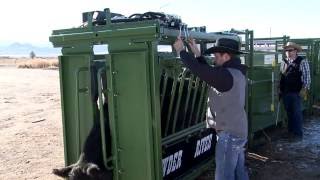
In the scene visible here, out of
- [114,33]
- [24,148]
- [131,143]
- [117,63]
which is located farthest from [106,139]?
[24,148]

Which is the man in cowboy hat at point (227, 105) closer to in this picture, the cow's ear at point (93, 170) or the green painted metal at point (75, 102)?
the green painted metal at point (75, 102)

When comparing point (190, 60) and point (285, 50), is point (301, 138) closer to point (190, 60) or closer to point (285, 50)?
point (285, 50)

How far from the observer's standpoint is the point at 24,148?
26.6ft

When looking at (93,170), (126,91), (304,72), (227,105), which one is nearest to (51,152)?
(93,170)

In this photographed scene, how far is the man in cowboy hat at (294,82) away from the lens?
827 centimetres

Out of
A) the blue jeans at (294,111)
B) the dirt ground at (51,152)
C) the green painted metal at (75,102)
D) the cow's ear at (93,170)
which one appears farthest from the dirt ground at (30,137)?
the blue jeans at (294,111)

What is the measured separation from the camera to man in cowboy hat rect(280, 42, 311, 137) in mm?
8273

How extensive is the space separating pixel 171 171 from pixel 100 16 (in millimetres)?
1818

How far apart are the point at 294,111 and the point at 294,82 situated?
1.77 feet

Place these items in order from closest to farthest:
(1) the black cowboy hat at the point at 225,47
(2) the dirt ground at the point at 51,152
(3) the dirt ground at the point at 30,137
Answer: (1) the black cowboy hat at the point at 225,47 → (2) the dirt ground at the point at 51,152 → (3) the dirt ground at the point at 30,137

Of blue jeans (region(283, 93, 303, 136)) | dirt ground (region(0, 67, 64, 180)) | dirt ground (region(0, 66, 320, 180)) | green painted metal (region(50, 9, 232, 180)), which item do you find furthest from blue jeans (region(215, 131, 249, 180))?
blue jeans (region(283, 93, 303, 136))

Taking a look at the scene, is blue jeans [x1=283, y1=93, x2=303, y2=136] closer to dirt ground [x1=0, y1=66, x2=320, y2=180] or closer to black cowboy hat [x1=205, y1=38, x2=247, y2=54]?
dirt ground [x1=0, y1=66, x2=320, y2=180]

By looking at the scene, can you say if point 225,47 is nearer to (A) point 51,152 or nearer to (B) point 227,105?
(B) point 227,105

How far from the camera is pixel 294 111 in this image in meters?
8.38
